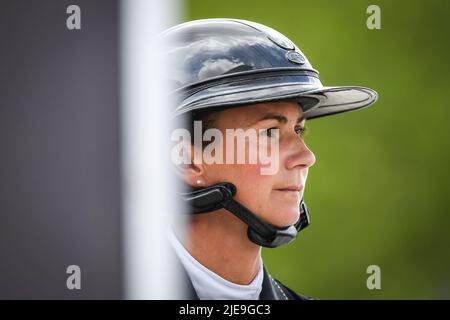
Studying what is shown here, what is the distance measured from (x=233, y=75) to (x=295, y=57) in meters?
0.31

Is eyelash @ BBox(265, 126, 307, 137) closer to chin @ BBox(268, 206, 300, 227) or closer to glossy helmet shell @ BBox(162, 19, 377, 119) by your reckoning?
glossy helmet shell @ BBox(162, 19, 377, 119)

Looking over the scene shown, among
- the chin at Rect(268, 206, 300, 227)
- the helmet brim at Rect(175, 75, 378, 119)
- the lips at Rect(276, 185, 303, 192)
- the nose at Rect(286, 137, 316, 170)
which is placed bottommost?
the chin at Rect(268, 206, 300, 227)

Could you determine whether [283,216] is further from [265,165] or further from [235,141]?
[235,141]

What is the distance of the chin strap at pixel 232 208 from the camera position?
136 inches

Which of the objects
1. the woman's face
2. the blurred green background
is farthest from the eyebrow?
the blurred green background

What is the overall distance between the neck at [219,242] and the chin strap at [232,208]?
7cm

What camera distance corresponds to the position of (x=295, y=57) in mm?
3545

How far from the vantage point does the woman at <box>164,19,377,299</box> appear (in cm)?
343

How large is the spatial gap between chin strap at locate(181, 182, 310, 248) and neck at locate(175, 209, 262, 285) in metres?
0.07

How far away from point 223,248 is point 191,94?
2.35ft

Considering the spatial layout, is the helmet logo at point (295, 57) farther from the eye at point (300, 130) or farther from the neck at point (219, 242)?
the neck at point (219, 242)

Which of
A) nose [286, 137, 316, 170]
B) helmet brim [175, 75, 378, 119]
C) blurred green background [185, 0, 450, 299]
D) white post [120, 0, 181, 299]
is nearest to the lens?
helmet brim [175, 75, 378, 119]
